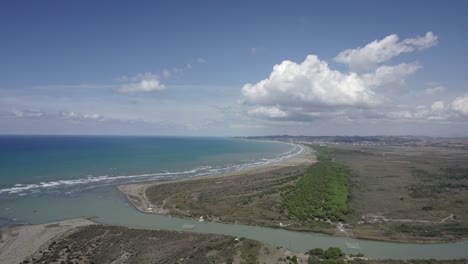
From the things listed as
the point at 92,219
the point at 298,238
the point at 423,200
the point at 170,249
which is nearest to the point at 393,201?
the point at 423,200

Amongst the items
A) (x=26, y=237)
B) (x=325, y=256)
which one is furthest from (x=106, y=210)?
(x=325, y=256)

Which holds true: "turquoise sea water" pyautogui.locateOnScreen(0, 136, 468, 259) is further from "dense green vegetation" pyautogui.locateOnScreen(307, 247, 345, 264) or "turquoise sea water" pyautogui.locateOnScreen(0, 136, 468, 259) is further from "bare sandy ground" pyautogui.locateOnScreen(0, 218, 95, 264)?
"dense green vegetation" pyautogui.locateOnScreen(307, 247, 345, 264)

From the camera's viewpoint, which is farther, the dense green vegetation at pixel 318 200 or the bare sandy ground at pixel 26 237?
the dense green vegetation at pixel 318 200

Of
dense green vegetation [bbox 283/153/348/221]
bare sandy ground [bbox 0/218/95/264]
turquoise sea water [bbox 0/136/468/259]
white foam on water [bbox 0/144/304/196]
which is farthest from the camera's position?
white foam on water [bbox 0/144/304/196]

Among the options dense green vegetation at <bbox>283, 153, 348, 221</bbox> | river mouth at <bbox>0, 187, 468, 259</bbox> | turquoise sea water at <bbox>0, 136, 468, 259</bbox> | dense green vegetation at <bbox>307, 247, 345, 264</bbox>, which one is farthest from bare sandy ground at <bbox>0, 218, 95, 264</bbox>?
dense green vegetation at <bbox>283, 153, 348, 221</bbox>

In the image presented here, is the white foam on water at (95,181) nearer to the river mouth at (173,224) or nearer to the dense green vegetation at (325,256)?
the river mouth at (173,224)

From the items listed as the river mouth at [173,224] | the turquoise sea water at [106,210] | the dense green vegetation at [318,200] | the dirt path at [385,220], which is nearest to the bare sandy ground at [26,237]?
the turquoise sea water at [106,210]

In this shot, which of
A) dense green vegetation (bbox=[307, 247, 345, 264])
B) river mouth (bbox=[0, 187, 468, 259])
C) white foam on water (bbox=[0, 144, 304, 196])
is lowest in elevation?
river mouth (bbox=[0, 187, 468, 259])

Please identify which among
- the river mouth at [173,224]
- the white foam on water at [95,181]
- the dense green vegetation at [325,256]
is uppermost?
the white foam on water at [95,181]

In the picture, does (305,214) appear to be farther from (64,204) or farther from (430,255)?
(64,204)
